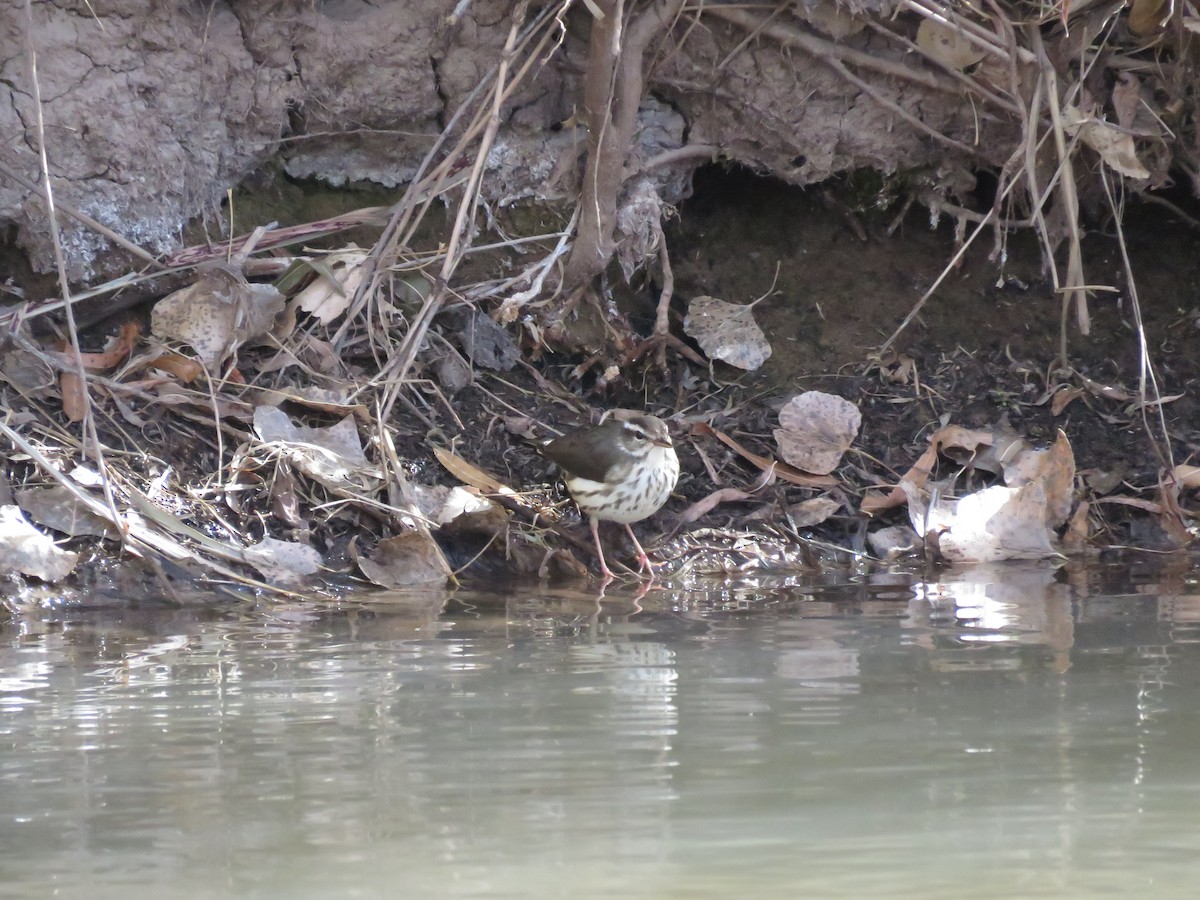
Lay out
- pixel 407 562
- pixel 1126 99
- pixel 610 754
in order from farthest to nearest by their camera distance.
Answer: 1. pixel 1126 99
2. pixel 407 562
3. pixel 610 754

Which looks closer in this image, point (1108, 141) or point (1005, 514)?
point (1005, 514)

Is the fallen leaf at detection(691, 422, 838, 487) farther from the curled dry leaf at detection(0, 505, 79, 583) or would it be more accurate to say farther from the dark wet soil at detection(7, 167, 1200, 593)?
the curled dry leaf at detection(0, 505, 79, 583)

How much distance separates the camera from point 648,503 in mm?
5488

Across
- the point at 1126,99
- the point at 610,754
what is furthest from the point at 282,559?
the point at 1126,99

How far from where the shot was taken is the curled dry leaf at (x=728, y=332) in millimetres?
6488

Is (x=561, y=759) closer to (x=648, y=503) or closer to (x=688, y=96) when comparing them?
(x=648, y=503)

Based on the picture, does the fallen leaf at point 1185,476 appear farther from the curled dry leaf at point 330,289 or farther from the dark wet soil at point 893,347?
the curled dry leaf at point 330,289

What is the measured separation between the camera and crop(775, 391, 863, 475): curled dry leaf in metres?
5.96

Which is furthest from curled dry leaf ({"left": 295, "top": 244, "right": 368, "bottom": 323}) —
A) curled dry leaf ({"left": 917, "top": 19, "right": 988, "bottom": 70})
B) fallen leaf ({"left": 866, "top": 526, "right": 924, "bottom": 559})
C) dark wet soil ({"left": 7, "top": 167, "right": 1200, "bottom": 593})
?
curled dry leaf ({"left": 917, "top": 19, "right": 988, "bottom": 70})

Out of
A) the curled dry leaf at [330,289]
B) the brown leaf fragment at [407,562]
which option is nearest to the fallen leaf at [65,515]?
the brown leaf fragment at [407,562]

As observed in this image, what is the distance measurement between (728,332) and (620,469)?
1.50 m

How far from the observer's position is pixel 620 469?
526cm

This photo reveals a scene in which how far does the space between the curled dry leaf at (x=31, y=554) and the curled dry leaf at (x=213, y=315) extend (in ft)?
3.64

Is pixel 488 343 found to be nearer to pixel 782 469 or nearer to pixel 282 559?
pixel 782 469
